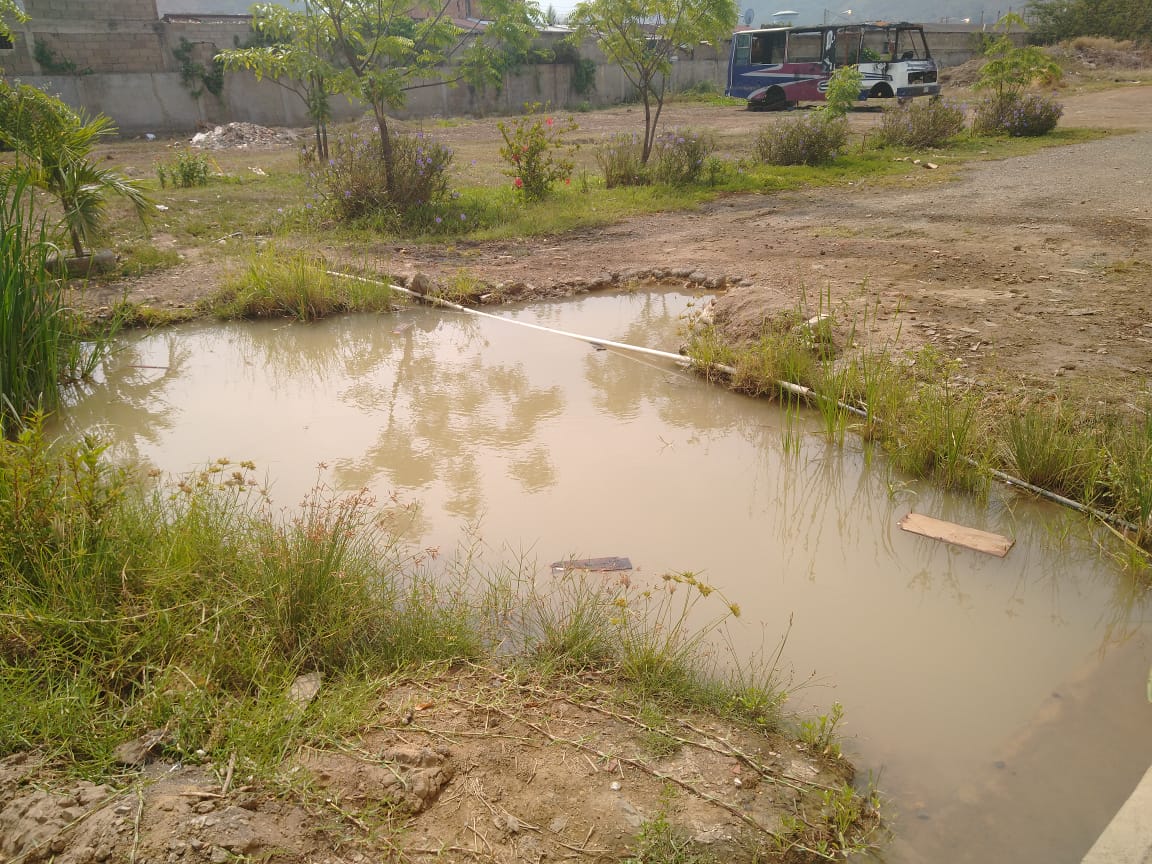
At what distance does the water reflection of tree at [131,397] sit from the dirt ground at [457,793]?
274 cm

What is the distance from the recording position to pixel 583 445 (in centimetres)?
456

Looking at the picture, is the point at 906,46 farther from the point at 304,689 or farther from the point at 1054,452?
the point at 304,689

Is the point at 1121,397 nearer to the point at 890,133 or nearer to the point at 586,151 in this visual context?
the point at 890,133

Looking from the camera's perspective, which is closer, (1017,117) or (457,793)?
(457,793)

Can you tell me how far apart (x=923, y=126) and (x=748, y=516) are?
42.3 ft

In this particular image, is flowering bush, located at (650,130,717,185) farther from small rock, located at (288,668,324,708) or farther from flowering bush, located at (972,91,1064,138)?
small rock, located at (288,668,324,708)

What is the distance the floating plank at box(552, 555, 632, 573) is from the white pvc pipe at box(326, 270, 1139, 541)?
172 cm

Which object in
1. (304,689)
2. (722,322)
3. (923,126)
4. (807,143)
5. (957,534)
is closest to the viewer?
(304,689)

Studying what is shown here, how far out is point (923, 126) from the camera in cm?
1411

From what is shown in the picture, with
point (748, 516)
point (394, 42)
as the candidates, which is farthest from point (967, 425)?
point (394, 42)

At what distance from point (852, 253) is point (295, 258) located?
5.05 meters

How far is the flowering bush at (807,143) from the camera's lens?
12719mm

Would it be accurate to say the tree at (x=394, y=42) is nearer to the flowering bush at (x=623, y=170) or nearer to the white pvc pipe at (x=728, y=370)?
the flowering bush at (x=623, y=170)

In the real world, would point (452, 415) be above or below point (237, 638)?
below
